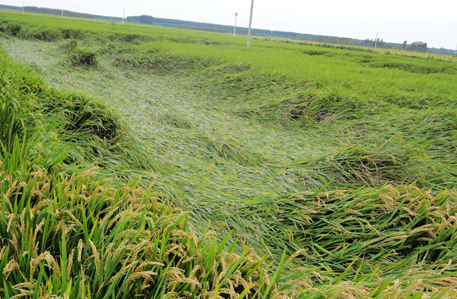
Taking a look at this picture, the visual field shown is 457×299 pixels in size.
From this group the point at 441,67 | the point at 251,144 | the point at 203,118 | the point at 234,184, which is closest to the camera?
the point at 234,184

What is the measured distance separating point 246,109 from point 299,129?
941 millimetres

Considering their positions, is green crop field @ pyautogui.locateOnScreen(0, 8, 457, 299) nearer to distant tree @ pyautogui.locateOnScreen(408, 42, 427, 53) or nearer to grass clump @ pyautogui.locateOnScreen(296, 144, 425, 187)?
grass clump @ pyautogui.locateOnScreen(296, 144, 425, 187)

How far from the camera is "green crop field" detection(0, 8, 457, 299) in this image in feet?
2.93

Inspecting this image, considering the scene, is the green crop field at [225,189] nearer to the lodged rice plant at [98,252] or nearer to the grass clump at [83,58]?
the lodged rice plant at [98,252]

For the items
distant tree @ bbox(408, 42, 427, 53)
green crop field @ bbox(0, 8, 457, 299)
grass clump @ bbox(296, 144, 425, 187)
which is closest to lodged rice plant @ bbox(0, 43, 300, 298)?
green crop field @ bbox(0, 8, 457, 299)

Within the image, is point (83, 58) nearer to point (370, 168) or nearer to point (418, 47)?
point (370, 168)

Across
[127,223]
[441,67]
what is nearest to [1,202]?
[127,223]

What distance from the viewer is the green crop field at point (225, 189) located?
89 centimetres

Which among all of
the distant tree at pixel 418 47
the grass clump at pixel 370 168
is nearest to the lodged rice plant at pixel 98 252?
the grass clump at pixel 370 168

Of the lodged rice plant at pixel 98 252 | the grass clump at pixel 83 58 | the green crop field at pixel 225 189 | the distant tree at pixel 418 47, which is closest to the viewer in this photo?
the lodged rice plant at pixel 98 252

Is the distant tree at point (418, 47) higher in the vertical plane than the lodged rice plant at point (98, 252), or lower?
higher

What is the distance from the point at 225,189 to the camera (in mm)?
2254

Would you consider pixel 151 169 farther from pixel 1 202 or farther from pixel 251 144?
pixel 251 144

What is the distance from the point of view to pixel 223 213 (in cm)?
190
